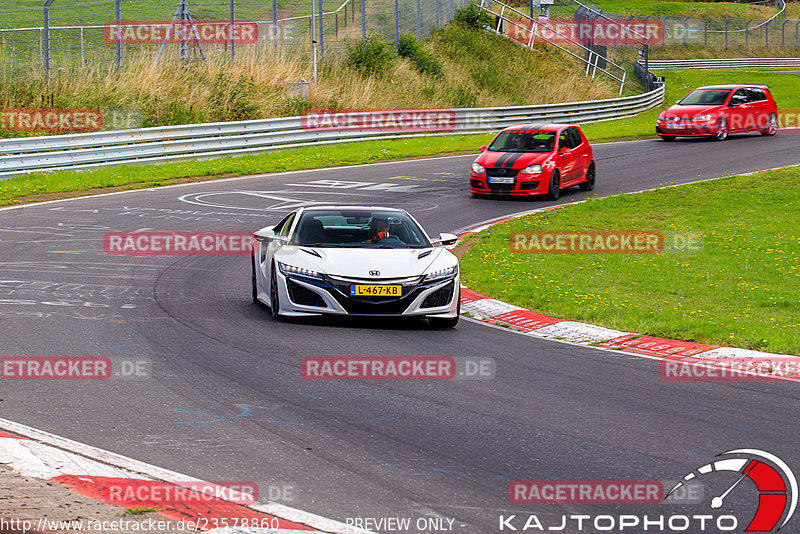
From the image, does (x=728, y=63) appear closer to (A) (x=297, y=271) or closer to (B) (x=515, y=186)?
(B) (x=515, y=186)

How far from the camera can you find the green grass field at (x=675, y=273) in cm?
A: 1067

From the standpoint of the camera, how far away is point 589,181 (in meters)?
22.9

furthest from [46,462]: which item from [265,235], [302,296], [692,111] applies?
[692,111]

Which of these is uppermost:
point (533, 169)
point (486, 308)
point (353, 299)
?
point (533, 169)

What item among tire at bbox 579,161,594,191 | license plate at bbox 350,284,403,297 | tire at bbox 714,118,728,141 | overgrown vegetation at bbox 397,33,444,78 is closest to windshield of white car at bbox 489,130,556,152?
tire at bbox 579,161,594,191

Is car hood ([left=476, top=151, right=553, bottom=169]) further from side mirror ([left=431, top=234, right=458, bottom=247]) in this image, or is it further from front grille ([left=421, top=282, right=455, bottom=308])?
front grille ([left=421, top=282, right=455, bottom=308])

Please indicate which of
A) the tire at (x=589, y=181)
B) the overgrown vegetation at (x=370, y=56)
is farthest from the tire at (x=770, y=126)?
the overgrown vegetation at (x=370, y=56)

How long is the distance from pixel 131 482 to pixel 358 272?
16.8ft

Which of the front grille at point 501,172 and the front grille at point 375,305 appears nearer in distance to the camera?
the front grille at point 375,305

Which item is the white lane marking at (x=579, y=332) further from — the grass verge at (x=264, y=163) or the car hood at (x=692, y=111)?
the car hood at (x=692, y=111)

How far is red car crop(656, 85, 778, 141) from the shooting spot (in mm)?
31938

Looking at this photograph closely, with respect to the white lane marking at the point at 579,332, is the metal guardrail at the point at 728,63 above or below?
above

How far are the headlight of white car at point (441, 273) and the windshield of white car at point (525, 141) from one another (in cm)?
1155

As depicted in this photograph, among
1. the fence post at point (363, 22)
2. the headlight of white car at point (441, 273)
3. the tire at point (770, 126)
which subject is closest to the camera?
the headlight of white car at point (441, 273)
